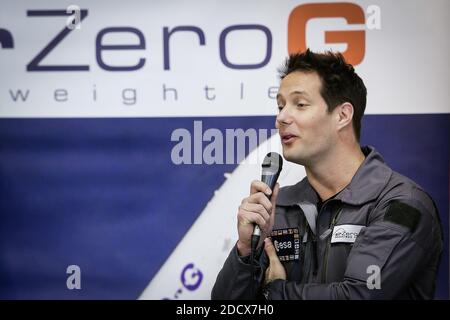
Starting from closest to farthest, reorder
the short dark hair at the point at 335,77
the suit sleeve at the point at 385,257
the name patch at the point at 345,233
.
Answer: the suit sleeve at the point at 385,257 < the name patch at the point at 345,233 < the short dark hair at the point at 335,77

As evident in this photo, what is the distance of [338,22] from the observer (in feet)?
5.96

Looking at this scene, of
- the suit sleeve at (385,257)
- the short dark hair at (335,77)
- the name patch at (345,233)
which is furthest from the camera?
the short dark hair at (335,77)

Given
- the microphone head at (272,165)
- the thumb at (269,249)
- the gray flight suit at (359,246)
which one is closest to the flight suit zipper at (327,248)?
the gray flight suit at (359,246)

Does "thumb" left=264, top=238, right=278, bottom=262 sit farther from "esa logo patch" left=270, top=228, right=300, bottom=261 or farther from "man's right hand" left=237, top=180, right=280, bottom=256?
"man's right hand" left=237, top=180, right=280, bottom=256

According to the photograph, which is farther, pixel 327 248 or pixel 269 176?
pixel 327 248

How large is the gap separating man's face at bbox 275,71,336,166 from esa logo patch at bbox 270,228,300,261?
0.77 ft

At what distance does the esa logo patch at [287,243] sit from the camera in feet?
5.56

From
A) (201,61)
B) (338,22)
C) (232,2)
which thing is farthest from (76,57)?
(338,22)

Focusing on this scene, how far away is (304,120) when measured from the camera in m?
1.70

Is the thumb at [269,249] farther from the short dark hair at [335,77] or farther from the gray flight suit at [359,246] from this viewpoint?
the short dark hair at [335,77]

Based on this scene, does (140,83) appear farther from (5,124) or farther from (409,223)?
(409,223)

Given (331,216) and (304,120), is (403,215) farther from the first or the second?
(304,120)

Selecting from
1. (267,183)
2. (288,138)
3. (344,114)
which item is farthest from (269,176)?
(344,114)

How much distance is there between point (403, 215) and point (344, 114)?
0.39 m
